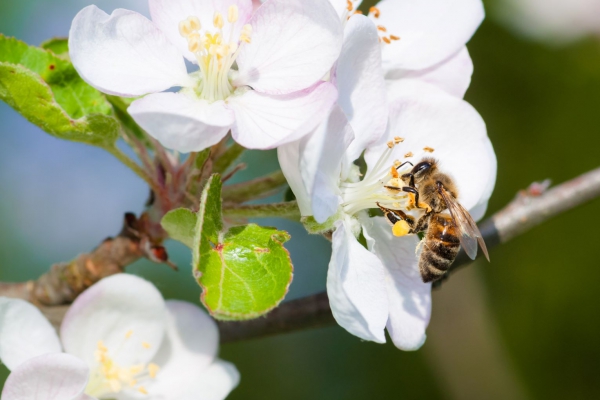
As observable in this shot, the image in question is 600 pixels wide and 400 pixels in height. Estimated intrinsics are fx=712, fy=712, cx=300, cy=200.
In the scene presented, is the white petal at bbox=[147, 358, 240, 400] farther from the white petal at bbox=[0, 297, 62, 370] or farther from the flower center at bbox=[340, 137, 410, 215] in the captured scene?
the flower center at bbox=[340, 137, 410, 215]

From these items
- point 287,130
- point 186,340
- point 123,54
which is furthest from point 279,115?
point 186,340

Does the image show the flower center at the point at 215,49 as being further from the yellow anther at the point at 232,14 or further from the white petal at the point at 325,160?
the white petal at the point at 325,160

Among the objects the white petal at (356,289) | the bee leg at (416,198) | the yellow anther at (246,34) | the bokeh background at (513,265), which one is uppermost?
the yellow anther at (246,34)

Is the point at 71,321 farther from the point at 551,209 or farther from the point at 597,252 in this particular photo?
the point at 597,252

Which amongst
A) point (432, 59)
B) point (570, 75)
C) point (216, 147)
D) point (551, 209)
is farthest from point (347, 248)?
point (570, 75)

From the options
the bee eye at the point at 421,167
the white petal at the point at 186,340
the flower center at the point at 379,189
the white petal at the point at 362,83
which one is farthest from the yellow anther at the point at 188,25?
the white petal at the point at 186,340

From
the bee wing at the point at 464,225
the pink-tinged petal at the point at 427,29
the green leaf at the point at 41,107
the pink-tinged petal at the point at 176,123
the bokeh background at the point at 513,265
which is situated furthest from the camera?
the bokeh background at the point at 513,265

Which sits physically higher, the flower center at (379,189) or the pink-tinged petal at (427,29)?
the pink-tinged petal at (427,29)
